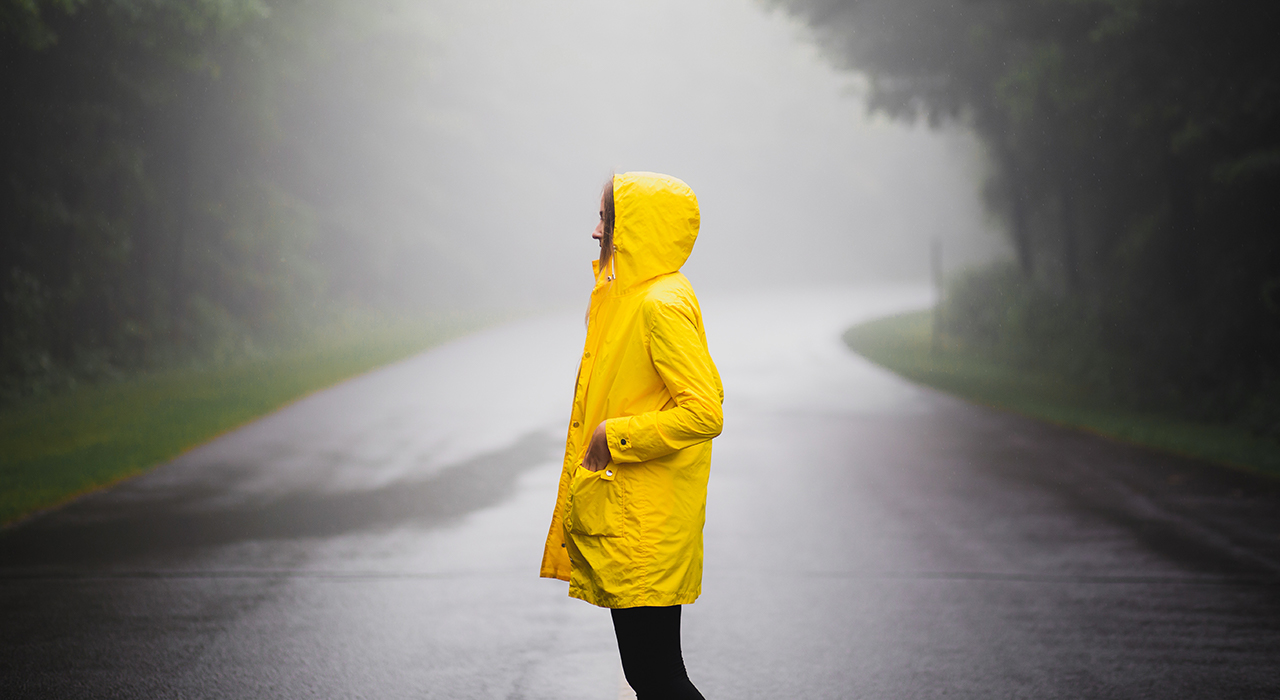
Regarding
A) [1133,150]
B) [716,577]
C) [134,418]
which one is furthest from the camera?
[1133,150]

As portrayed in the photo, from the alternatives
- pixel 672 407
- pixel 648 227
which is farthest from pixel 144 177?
pixel 672 407

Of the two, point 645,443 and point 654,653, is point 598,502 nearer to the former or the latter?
point 645,443

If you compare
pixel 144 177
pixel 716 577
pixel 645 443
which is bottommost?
pixel 716 577

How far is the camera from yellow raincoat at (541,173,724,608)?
10.2ft

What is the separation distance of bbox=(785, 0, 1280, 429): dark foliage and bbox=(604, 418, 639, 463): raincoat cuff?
1116 cm

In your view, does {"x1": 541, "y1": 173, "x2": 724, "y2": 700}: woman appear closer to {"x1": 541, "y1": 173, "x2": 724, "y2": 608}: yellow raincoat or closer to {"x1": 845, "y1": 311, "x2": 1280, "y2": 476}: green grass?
{"x1": 541, "y1": 173, "x2": 724, "y2": 608}: yellow raincoat

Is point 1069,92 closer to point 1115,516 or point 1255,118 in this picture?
point 1255,118

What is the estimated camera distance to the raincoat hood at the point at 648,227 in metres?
3.24

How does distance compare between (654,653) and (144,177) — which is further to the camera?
(144,177)

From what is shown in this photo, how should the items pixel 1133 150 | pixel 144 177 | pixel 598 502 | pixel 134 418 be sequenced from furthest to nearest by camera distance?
pixel 144 177, pixel 1133 150, pixel 134 418, pixel 598 502

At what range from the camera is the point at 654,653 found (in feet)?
10.3

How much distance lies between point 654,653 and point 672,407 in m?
0.71

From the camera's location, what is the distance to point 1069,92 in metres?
15.1

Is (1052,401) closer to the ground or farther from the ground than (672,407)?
closer to the ground
